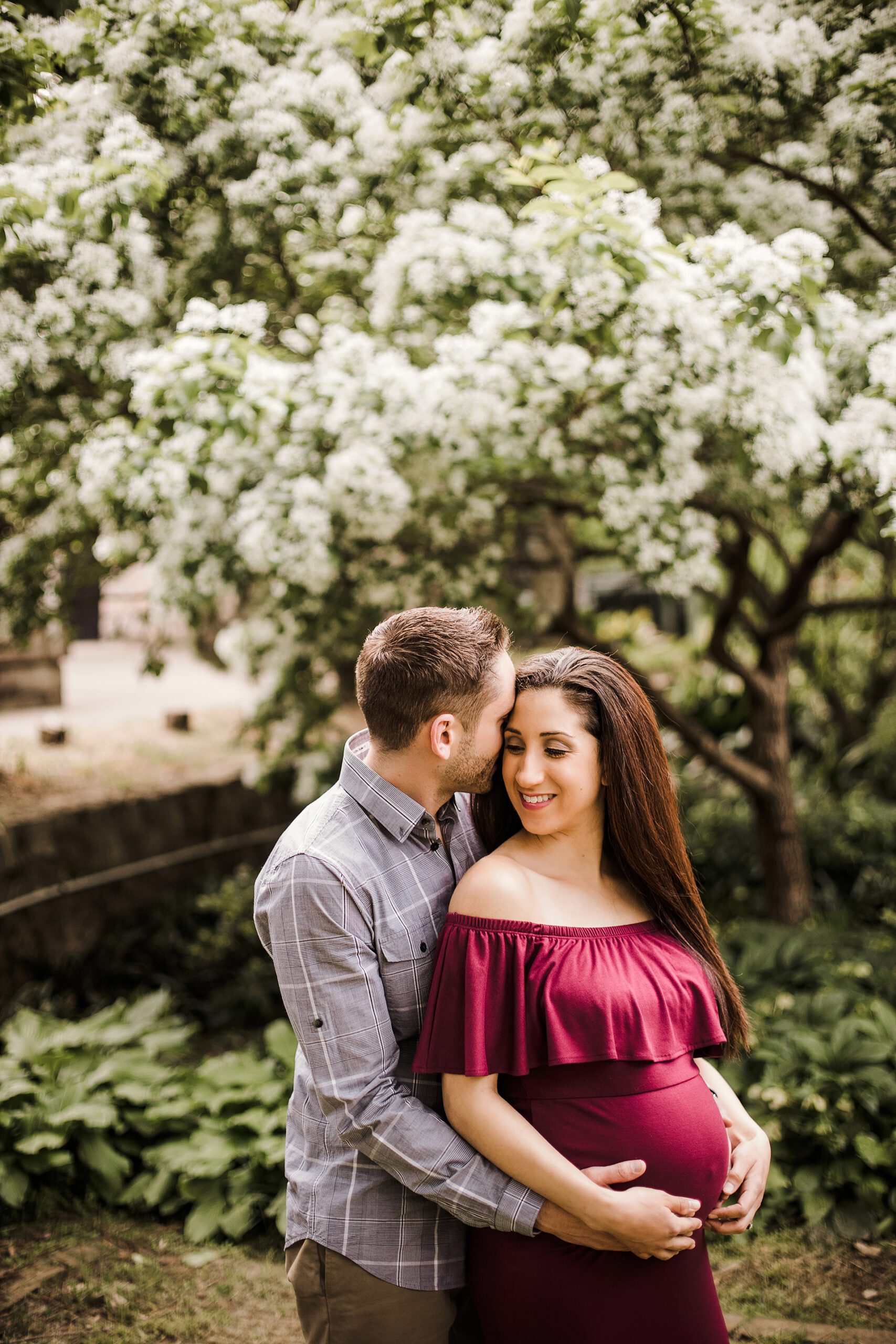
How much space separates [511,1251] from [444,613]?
119 cm

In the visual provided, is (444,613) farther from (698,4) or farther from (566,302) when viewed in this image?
(698,4)

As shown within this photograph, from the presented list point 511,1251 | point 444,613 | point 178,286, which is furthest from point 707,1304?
point 178,286

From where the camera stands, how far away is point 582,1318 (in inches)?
66.8

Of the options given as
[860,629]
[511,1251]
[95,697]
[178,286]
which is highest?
[178,286]

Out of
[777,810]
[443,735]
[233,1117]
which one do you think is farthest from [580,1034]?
[777,810]

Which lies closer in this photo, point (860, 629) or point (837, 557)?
point (837, 557)

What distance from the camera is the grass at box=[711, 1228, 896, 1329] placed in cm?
287

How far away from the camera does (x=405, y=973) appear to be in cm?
177

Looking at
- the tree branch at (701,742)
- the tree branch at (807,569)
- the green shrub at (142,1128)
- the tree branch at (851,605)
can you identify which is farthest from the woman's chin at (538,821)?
the tree branch at (851,605)

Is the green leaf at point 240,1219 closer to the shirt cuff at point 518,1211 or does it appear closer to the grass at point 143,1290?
the grass at point 143,1290

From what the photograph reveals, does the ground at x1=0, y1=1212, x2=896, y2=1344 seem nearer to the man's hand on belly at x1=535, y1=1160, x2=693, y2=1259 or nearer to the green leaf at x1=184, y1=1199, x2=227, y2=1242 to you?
the green leaf at x1=184, y1=1199, x2=227, y2=1242

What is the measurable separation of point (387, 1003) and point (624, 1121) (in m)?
0.48

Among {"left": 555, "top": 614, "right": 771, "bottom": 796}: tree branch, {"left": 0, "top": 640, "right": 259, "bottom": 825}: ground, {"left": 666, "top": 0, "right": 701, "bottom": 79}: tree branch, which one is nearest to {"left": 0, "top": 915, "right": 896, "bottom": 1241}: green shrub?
{"left": 555, "top": 614, "right": 771, "bottom": 796}: tree branch

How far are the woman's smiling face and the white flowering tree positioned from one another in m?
1.44
